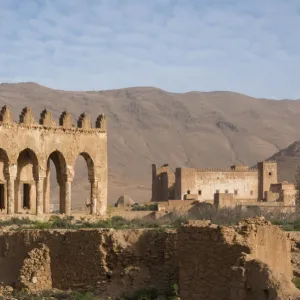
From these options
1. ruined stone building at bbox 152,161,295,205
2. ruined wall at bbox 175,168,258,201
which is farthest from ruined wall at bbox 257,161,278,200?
ruined wall at bbox 175,168,258,201

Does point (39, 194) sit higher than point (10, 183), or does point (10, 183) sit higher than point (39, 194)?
point (10, 183)

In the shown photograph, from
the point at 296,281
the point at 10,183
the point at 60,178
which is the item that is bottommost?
the point at 296,281

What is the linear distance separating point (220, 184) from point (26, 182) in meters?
29.6

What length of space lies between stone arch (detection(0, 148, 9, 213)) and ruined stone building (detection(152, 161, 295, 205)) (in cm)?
2400

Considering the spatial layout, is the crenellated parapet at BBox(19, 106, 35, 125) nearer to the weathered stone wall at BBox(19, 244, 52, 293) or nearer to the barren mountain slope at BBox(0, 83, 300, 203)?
the weathered stone wall at BBox(19, 244, 52, 293)

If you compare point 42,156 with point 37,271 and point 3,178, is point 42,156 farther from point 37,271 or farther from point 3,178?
point 37,271

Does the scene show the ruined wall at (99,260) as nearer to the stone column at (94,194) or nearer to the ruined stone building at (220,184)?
the stone column at (94,194)

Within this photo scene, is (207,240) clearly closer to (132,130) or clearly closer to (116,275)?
(116,275)

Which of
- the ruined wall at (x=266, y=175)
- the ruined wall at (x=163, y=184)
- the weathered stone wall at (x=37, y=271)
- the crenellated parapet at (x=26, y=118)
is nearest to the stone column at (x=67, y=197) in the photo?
the crenellated parapet at (x=26, y=118)

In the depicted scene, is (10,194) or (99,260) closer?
(99,260)

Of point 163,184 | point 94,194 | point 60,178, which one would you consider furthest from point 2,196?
point 163,184

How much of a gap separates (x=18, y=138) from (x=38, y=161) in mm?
1306

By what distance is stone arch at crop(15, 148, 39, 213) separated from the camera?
35.2 meters

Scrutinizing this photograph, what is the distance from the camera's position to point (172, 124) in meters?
131
